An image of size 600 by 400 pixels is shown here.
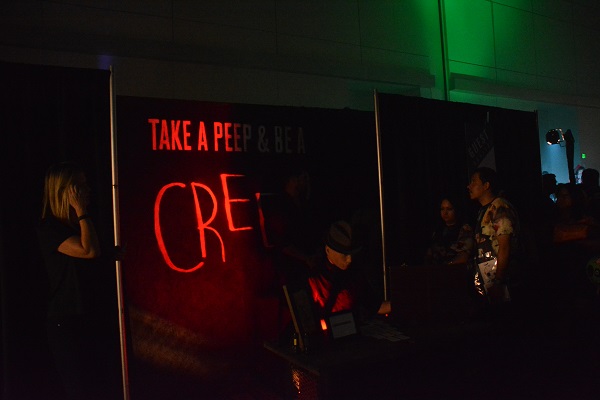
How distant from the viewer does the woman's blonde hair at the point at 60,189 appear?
2.75 m

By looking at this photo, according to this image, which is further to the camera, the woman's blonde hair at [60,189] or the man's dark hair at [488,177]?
the man's dark hair at [488,177]

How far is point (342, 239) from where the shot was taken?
2.94 m

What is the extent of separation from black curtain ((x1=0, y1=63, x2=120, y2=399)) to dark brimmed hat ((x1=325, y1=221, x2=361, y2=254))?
1470 mm

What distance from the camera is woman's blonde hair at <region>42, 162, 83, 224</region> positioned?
2.75 m

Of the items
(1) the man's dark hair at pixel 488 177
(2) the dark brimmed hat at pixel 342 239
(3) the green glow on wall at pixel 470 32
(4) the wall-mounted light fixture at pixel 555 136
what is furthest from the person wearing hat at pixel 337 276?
(4) the wall-mounted light fixture at pixel 555 136

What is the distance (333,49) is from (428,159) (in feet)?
5.02

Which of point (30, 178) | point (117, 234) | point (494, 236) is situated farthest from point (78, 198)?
point (494, 236)

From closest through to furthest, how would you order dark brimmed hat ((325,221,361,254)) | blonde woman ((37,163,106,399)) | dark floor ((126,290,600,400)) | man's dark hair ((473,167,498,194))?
blonde woman ((37,163,106,399))
dark floor ((126,290,600,400))
dark brimmed hat ((325,221,361,254))
man's dark hair ((473,167,498,194))

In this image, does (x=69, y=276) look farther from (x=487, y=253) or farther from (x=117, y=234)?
(x=487, y=253)

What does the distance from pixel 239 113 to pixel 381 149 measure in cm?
131

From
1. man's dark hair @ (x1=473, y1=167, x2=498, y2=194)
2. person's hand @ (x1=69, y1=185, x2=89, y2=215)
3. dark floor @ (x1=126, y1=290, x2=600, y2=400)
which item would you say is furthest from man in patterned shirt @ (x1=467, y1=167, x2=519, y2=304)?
person's hand @ (x1=69, y1=185, x2=89, y2=215)

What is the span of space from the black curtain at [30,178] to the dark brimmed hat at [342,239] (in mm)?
1470

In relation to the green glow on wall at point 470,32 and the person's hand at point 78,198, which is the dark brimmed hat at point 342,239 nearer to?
the person's hand at point 78,198

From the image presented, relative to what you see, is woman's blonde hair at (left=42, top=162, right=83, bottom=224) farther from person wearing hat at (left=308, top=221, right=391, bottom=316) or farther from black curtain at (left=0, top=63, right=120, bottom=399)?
person wearing hat at (left=308, top=221, right=391, bottom=316)
